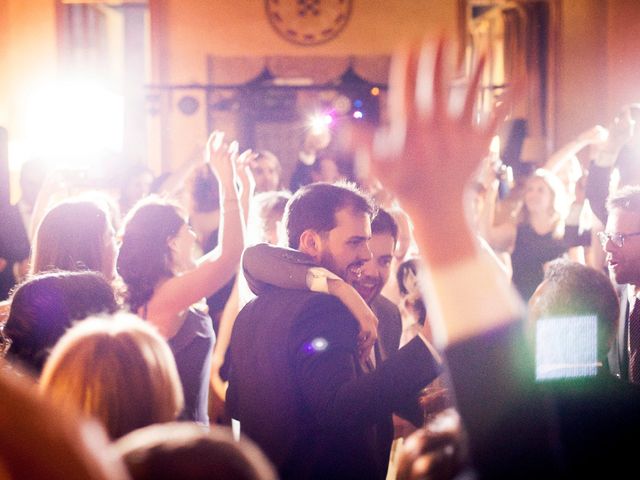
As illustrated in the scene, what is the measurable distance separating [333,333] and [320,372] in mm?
81

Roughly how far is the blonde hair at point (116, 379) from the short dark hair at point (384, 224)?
1516mm

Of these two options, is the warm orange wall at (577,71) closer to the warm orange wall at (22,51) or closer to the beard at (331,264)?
the warm orange wall at (22,51)

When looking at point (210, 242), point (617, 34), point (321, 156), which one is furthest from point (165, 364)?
point (617, 34)

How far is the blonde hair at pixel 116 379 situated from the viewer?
1.25 metres

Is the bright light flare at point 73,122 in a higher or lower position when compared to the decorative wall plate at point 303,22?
lower

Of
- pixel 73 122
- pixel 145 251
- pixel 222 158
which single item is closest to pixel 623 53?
pixel 73 122

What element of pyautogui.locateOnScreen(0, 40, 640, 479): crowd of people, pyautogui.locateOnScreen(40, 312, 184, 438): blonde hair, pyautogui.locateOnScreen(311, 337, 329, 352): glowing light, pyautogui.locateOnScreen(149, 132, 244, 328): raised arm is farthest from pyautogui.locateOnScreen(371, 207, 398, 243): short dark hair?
pyautogui.locateOnScreen(40, 312, 184, 438): blonde hair

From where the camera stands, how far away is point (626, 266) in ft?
8.64

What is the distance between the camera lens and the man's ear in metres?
2.09

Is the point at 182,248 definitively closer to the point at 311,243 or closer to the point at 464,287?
the point at 311,243

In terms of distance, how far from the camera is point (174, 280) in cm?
237

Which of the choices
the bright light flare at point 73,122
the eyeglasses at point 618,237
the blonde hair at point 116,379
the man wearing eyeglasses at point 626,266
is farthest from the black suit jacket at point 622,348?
the bright light flare at point 73,122

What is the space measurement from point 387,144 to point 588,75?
8.85 m

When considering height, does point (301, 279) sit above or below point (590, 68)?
below
